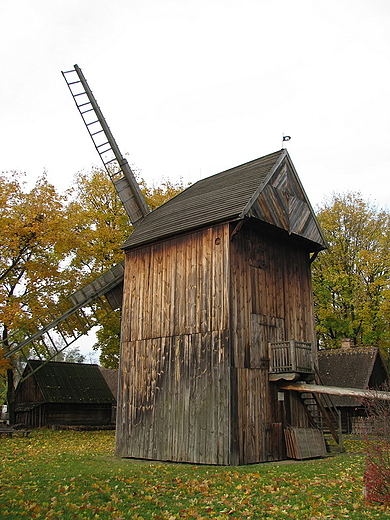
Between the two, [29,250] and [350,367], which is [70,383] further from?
[350,367]

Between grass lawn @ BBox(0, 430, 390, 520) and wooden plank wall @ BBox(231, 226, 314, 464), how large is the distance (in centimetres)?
129

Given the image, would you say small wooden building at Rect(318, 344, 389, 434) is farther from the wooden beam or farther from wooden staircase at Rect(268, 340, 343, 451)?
the wooden beam

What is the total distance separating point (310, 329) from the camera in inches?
749

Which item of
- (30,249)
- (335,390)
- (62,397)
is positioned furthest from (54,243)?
(335,390)

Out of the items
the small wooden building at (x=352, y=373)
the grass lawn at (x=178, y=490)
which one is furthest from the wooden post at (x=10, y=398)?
the small wooden building at (x=352, y=373)

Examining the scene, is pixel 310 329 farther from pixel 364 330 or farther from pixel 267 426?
pixel 364 330

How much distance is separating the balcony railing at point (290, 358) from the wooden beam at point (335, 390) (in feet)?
1.72

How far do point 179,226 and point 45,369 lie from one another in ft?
56.5

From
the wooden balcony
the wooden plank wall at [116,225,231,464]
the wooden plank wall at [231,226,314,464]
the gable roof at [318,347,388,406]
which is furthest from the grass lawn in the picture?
the gable roof at [318,347,388,406]

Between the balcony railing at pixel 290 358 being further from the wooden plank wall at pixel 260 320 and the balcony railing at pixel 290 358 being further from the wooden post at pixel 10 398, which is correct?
the wooden post at pixel 10 398

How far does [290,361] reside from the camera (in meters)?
16.0

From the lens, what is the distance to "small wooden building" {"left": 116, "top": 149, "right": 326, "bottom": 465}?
1532cm

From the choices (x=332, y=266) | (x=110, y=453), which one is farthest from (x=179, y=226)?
(x=332, y=266)

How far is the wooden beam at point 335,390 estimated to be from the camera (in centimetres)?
1319
